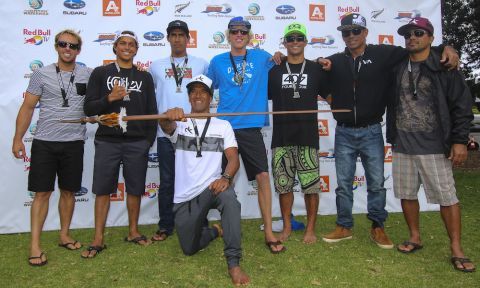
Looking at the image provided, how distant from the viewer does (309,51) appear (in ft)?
20.9

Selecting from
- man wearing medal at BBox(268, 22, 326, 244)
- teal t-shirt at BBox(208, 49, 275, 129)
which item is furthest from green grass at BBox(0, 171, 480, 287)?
teal t-shirt at BBox(208, 49, 275, 129)

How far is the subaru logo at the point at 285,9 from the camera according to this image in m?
6.24

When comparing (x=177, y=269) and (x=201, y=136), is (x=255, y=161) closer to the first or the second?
(x=201, y=136)

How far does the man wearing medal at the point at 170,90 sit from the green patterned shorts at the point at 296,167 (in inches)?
51.2

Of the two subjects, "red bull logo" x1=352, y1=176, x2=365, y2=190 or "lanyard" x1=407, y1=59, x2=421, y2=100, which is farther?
"red bull logo" x1=352, y1=176, x2=365, y2=190

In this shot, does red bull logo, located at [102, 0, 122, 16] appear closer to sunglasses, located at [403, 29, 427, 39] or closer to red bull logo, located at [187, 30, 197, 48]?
red bull logo, located at [187, 30, 197, 48]

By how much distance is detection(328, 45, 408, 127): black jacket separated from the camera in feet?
14.8

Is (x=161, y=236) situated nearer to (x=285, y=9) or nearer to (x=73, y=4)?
(x=73, y=4)

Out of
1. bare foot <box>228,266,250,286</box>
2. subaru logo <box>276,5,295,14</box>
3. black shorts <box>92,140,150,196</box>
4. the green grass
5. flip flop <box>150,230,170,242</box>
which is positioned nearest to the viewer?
bare foot <box>228,266,250,286</box>

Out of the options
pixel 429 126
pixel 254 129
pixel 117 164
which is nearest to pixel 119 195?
pixel 117 164

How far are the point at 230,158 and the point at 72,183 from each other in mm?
1918

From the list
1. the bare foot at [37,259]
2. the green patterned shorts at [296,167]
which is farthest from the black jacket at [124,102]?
the green patterned shorts at [296,167]

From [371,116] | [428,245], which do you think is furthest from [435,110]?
[428,245]

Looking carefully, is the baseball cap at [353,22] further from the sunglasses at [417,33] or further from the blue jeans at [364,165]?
the blue jeans at [364,165]
